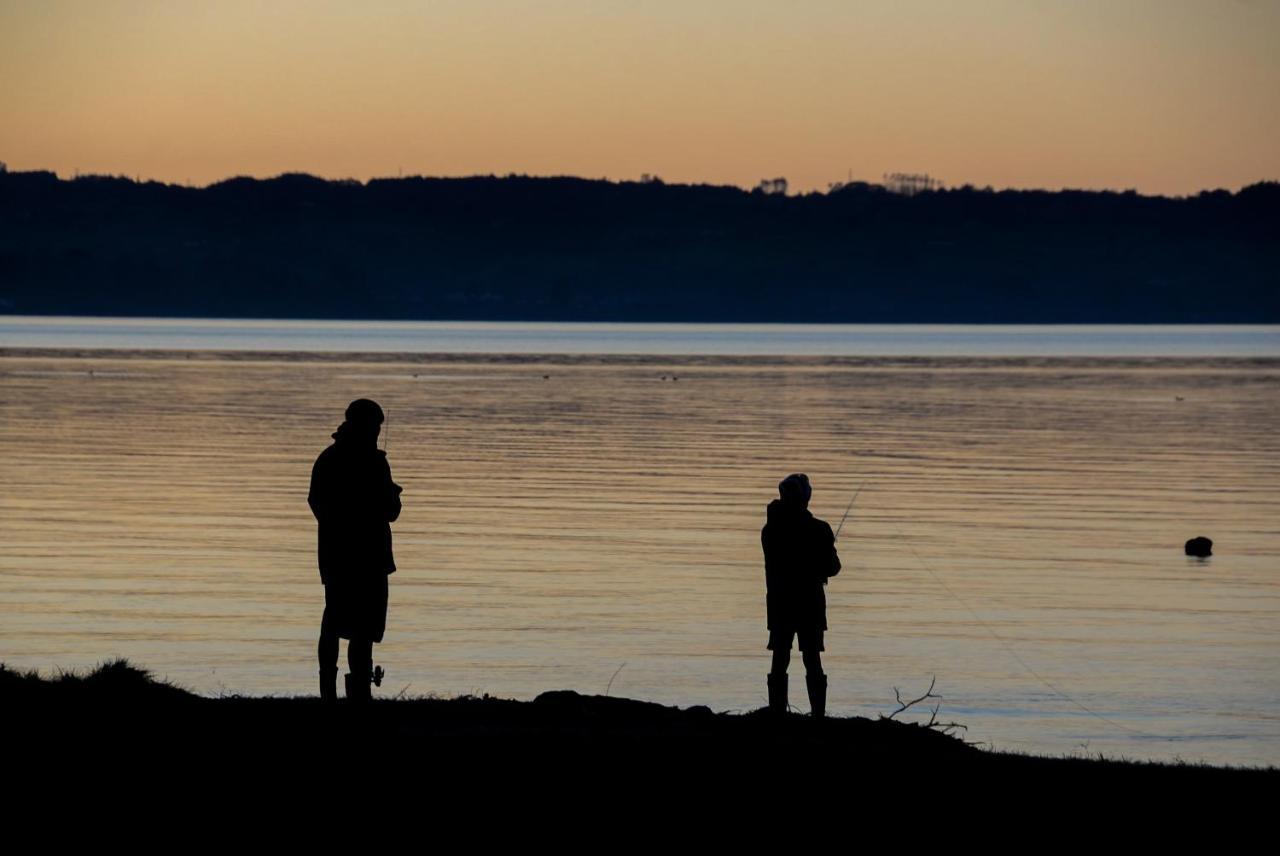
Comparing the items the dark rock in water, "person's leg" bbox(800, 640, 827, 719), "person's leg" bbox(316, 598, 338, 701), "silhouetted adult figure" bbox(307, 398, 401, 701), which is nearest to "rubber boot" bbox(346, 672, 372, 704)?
"silhouetted adult figure" bbox(307, 398, 401, 701)

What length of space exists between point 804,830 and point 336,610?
318 cm

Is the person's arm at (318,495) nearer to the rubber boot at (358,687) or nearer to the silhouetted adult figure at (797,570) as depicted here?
the rubber boot at (358,687)

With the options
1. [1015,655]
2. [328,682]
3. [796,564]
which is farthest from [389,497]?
[1015,655]

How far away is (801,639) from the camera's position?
1204 centimetres

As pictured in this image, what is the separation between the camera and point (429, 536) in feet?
97.8

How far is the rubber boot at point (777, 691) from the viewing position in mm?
12133

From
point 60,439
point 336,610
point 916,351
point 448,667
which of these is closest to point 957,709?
point 448,667

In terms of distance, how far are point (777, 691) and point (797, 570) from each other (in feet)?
2.98

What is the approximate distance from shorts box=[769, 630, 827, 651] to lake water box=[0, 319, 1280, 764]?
474 centimetres

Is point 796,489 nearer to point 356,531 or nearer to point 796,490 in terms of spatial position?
point 796,490

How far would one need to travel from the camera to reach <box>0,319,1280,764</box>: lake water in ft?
61.2

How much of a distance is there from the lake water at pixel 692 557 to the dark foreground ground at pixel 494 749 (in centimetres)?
511

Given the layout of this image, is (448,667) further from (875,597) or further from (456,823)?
(456,823)

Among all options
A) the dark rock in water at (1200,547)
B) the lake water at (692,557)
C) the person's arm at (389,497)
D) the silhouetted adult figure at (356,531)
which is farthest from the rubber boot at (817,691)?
the dark rock in water at (1200,547)
